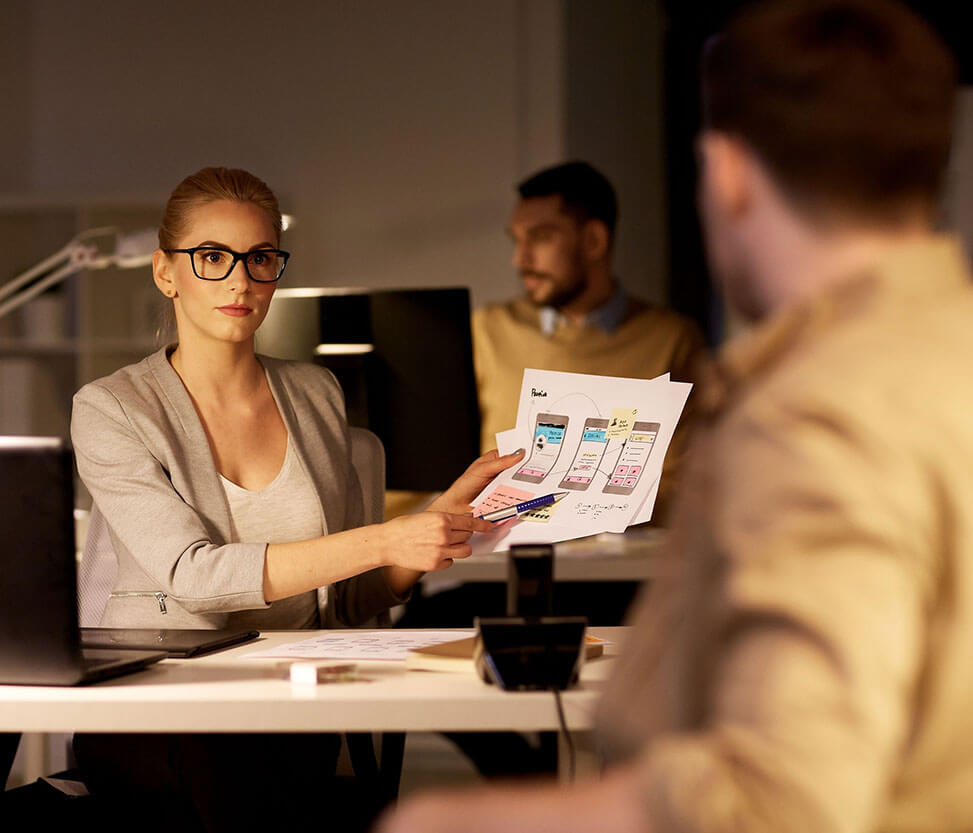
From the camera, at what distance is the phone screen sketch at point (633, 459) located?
1624 millimetres

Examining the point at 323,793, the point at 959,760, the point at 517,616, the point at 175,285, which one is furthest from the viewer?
the point at 175,285

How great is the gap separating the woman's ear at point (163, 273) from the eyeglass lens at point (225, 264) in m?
0.07

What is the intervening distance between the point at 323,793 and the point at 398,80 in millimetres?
4074

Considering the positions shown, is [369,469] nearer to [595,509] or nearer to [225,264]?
[225,264]

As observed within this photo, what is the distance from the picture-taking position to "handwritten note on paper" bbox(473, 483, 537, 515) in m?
1.72

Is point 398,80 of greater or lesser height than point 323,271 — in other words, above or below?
above

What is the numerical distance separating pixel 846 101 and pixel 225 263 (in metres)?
1.36

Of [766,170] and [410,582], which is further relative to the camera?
[410,582]

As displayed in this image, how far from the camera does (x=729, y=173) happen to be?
78cm

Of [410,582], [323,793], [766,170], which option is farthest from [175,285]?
[766,170]

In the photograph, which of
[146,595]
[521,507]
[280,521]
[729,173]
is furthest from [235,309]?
[729,173]

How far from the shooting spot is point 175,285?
6.54ft

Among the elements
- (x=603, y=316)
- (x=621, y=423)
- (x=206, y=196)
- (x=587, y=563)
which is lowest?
(x=587, y=563)

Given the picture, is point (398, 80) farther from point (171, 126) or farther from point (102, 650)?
point (102, 650)
